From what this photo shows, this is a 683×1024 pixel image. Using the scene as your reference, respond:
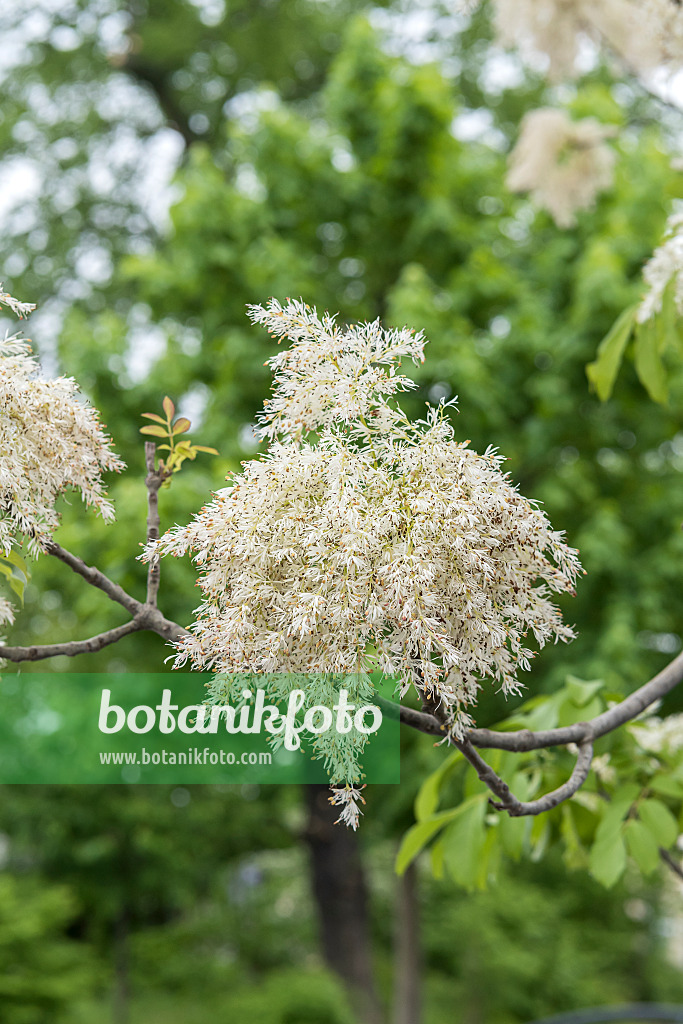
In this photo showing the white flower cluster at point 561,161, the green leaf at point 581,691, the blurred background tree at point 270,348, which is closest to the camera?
the green leaf at point 581,691

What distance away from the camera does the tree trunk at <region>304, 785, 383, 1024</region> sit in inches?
233

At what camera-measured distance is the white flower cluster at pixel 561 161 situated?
3.01 metres

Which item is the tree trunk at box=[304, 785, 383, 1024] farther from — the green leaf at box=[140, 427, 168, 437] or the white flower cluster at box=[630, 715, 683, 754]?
the green leaf at box=[140, 427, 168, 437]

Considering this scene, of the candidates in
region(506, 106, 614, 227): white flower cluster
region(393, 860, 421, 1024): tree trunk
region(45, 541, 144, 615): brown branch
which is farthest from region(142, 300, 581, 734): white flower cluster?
region(393, 860, 421, 1024): tree trunk

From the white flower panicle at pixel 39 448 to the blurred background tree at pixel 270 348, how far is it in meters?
0.38

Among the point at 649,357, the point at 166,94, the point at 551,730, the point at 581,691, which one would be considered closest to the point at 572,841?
the point at 581,691

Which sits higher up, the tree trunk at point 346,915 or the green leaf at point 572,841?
the green leaf at point 572,841

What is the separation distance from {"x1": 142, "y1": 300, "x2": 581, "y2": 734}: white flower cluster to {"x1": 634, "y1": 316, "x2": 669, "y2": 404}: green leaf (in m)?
0.89

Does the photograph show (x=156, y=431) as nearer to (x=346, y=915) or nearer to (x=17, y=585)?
(x=17, y=585)

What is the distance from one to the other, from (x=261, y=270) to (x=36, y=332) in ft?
9.41

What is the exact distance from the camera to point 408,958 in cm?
579

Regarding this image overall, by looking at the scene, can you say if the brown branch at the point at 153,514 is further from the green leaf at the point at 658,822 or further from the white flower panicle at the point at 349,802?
the green leaf at the point at 658,822

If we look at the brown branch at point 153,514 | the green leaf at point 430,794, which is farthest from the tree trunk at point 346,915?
the brown branch at point 153,514

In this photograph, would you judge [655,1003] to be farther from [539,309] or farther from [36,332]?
[36,332]
